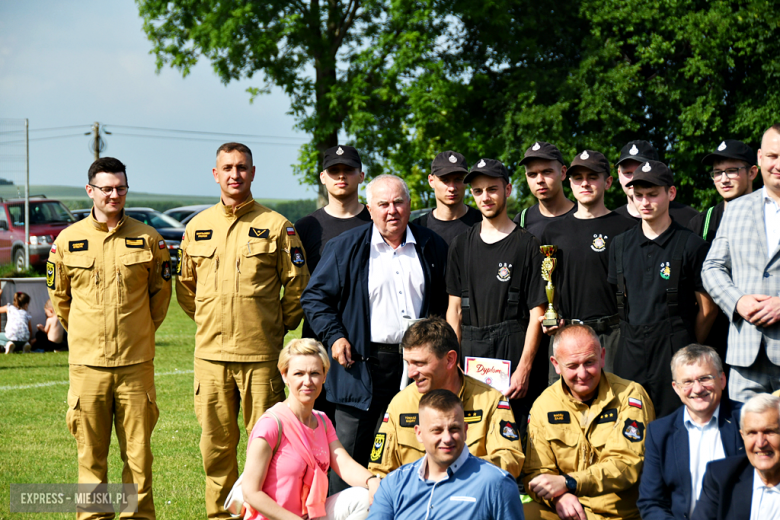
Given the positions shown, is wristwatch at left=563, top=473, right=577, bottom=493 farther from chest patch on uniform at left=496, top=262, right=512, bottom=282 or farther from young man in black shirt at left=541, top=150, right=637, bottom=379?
chest patch on uniform at left=496, top=262, right=512, bottom=282

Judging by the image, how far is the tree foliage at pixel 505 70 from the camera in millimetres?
21031

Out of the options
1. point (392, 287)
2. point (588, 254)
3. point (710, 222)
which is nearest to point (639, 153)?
point (710, 222)

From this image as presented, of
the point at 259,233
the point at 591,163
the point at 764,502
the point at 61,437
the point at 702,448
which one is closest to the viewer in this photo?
the point at 764,502

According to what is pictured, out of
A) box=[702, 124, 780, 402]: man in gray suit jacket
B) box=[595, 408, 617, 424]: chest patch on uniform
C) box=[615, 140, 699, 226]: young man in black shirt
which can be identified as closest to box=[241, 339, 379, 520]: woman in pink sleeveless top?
box=[595, 408, 617, 424]: chest patch on uniform

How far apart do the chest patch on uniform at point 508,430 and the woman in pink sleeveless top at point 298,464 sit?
748mm

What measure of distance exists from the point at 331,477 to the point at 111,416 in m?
1.72

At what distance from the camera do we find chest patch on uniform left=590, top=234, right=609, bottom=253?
16.9 ft

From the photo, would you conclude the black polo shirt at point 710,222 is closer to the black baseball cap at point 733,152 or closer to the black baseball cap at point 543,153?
the black baseball cap at point 733,152

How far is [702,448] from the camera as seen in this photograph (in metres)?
3.94

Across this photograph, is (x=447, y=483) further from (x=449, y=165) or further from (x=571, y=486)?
(x=449, y=165)

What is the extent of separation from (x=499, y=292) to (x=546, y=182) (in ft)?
3.75

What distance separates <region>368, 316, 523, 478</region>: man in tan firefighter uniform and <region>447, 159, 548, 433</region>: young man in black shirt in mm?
607

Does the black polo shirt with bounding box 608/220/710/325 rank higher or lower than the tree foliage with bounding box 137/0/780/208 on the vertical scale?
lower

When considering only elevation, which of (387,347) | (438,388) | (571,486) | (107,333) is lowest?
(571,486)
